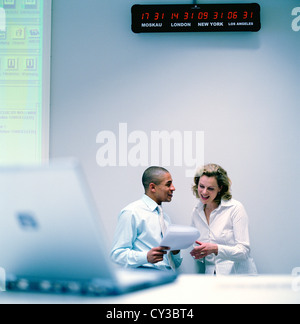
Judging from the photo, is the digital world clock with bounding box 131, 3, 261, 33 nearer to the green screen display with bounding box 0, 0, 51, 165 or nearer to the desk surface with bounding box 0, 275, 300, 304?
the green screen display with bounding box 0, 0, 51, 165

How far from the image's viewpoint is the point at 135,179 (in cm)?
330

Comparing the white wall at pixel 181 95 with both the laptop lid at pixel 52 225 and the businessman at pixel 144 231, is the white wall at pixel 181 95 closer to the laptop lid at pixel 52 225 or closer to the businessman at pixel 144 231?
the businessman at pixel 144 231

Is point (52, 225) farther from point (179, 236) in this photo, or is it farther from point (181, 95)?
point (181, 95)

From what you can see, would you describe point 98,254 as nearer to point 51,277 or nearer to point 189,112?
point 51,277

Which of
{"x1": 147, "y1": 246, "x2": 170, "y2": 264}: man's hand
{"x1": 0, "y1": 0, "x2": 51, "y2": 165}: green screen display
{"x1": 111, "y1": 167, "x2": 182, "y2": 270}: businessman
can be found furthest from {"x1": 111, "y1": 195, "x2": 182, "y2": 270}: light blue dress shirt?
{"x1": 0, "y1": 0, "x2": 51, "y2": 165}: green screen display

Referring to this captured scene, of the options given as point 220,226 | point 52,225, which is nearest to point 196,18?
point 220,226

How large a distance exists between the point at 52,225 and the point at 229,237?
7.43 feet

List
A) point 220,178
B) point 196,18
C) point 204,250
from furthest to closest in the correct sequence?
point 196,18, point 220,178, point 204,250

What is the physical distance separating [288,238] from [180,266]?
0.87 metres

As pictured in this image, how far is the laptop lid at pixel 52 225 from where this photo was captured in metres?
0.74

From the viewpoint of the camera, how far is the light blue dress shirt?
258 cm

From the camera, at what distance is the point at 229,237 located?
113 inches

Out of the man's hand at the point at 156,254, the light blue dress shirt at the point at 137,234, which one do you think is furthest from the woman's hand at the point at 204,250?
the man's hand at the point at 156,254
